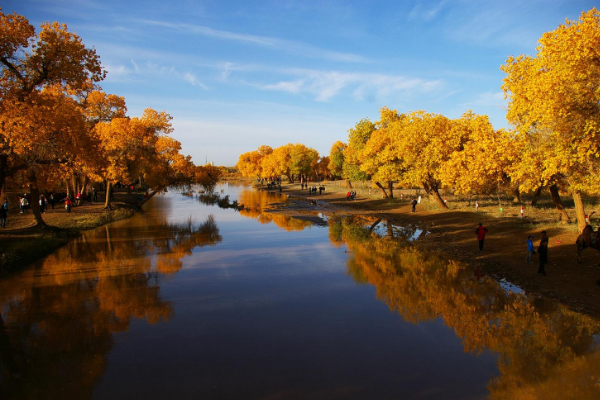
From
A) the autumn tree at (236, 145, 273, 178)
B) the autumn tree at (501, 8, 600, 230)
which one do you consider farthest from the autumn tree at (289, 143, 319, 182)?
the autumn tree at (501, 8, 600, 230)

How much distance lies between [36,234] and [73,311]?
1328 cm

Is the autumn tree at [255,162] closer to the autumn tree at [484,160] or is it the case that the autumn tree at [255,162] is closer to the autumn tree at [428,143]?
the autumn tree at [428,143]

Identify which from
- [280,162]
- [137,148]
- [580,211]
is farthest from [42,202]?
[280,162]

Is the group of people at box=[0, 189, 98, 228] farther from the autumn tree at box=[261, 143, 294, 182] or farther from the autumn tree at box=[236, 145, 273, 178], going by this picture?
the autumn tree at box=[236, 145, 273, 178]

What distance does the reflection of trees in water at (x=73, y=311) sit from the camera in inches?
309

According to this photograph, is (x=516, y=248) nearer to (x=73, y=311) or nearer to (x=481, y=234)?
(x=481, y=234)

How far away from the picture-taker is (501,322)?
10.5 m

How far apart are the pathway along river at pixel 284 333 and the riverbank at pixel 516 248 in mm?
1020

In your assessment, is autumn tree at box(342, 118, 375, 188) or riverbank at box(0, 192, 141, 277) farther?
autumn tree at box(342, 118, 375, 188)

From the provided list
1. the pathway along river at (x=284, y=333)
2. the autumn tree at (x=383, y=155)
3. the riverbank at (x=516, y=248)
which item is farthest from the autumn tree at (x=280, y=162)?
the pathway along river at (x=284, y=333)

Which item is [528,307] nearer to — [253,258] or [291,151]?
[253,258]

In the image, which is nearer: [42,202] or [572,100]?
[572,100]

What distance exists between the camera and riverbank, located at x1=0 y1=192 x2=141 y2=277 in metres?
16.9

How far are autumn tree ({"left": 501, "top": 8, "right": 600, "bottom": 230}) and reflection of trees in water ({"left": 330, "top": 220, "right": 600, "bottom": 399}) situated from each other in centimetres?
601
